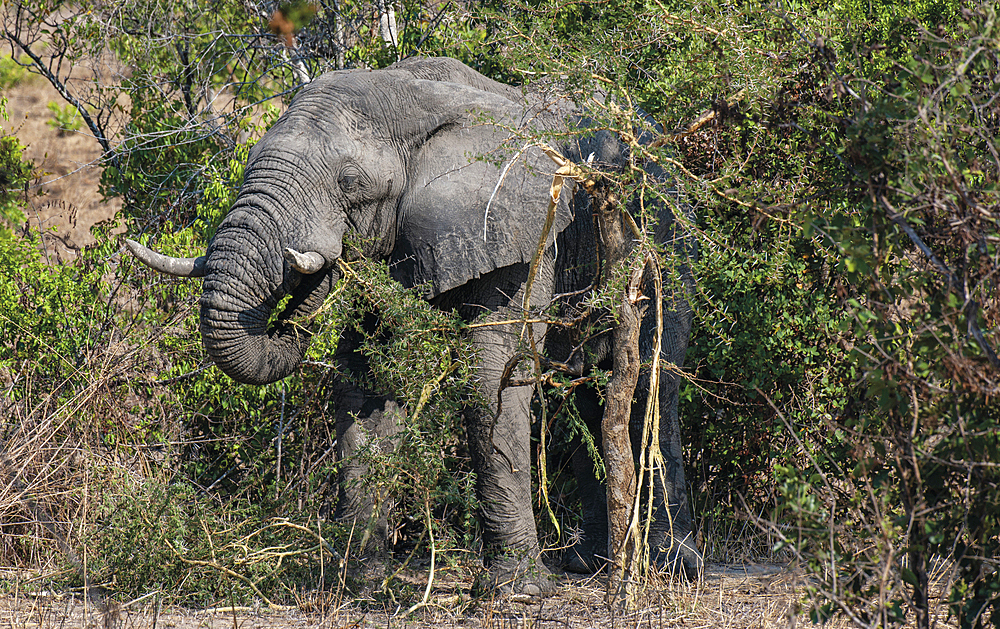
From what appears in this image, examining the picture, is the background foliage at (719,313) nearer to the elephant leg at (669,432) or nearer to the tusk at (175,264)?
the elephant leg at (669,432)

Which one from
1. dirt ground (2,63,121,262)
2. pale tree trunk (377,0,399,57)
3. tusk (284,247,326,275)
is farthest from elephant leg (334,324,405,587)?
dirt ground (2,63,121,262)

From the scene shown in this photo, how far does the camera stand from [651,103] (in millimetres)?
6547

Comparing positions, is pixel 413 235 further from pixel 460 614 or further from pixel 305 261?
pixel 460 614

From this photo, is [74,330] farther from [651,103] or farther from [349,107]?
[651,103]

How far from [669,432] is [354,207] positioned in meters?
2.26

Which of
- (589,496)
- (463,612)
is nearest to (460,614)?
(463,612)

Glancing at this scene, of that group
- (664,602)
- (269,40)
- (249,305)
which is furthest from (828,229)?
(269,40)

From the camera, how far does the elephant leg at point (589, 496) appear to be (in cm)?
661

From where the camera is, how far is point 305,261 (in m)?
5.07

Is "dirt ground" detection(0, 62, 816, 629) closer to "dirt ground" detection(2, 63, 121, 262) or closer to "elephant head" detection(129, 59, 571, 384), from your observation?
"elephant head" detection(129, 59, 571, 384)

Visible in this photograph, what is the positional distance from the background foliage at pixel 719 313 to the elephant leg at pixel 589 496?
632mm

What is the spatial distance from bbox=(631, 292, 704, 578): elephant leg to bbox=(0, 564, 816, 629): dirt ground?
691mm

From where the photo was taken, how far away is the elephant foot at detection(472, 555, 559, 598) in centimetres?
526

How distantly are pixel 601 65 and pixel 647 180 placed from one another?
1.83ft
